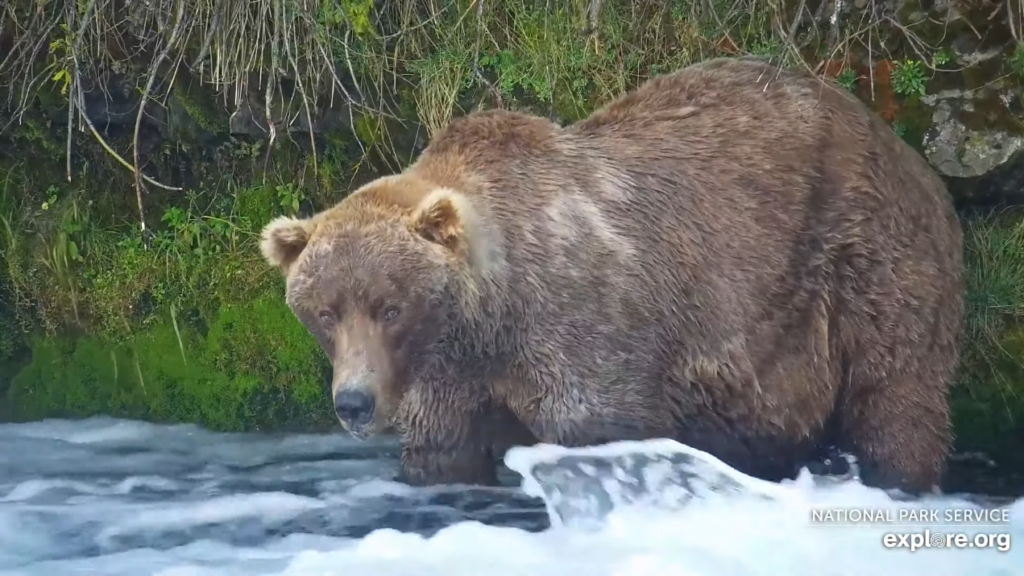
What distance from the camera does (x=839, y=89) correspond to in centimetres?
525

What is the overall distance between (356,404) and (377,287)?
0.45 metres

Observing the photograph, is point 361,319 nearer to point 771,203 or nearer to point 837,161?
point 771,203

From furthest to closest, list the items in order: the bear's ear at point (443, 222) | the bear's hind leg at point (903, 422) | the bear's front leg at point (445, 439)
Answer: the bear's hind leg at point (903, 422) < the bear's front leg at point (445, 439) < the bear's ear at point (443, 222)

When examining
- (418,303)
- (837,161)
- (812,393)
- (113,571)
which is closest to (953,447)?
(812,393)

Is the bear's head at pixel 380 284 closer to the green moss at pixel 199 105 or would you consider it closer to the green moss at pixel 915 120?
the green moss at pixel 199 105

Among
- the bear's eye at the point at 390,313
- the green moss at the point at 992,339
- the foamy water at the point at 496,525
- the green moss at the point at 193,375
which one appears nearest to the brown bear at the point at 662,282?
the bear's eye at the point at 390,313

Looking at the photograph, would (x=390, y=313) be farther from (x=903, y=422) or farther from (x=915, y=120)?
(x=915, y=120)

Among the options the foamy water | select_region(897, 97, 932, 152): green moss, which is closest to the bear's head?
the foamy water

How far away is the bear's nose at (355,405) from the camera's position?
4.04m

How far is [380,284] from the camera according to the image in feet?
13.9

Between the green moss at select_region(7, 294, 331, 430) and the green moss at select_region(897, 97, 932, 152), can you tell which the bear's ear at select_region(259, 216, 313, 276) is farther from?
the green moss at select_region(897, 97, 932, 152)

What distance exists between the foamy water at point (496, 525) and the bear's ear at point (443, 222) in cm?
92

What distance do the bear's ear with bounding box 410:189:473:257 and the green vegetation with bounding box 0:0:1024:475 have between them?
1.50 metres

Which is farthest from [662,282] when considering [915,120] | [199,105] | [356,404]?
[199,105]
